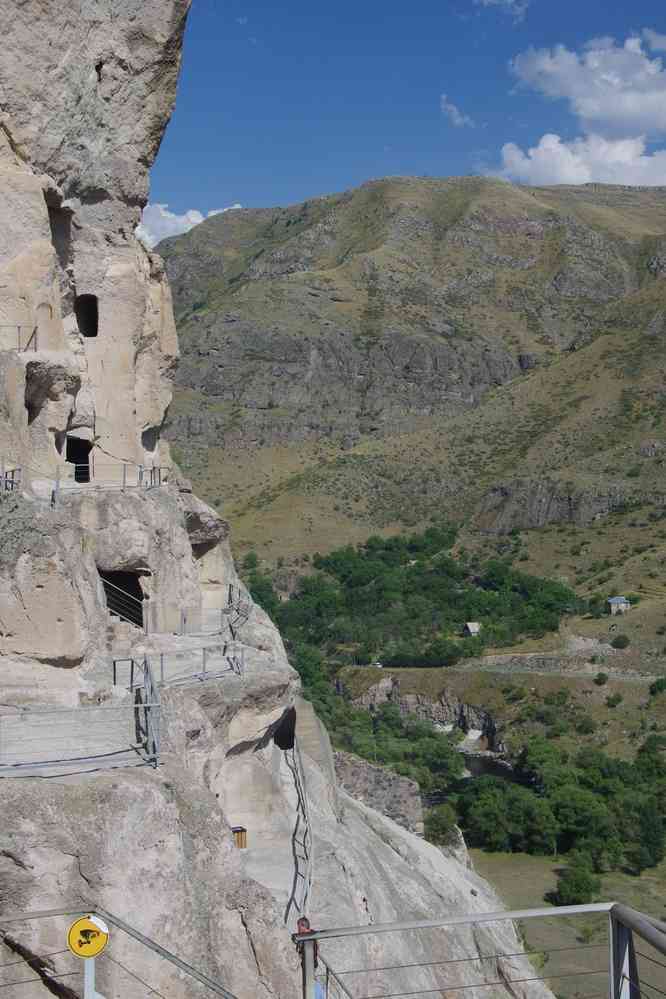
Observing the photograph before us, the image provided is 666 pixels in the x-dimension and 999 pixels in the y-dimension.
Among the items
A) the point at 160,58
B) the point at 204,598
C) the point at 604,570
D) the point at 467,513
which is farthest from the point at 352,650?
the point at 160,58

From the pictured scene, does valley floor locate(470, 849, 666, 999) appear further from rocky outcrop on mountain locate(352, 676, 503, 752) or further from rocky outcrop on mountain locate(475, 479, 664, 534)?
rocky outcrop on mountain locate(475, 479, 664, 534)

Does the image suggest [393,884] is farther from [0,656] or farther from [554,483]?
[554,483]

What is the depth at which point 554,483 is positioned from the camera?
89.4 m

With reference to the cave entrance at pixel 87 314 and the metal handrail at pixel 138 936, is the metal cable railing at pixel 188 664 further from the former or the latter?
the cave entrance at pixel 87 314

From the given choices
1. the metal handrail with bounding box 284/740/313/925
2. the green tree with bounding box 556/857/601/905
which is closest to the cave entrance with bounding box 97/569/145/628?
the metal handrail with bounding box 284/740/313/925

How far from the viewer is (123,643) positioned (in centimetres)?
1485

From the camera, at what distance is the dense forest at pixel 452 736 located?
42844 mm

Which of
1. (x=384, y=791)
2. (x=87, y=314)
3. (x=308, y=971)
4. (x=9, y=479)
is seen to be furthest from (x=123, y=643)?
(x=384, y=791)

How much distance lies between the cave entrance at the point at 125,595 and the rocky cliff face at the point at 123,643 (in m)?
0.08

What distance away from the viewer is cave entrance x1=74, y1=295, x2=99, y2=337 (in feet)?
66.5

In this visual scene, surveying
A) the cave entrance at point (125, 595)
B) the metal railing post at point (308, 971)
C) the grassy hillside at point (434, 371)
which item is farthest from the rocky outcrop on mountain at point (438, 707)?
the metal railing post at point (308, 971)

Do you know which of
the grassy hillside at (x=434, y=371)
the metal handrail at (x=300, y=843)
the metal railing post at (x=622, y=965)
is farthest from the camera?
the grassy hillside at (x=434, y=371)

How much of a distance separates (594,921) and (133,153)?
95.8 ft

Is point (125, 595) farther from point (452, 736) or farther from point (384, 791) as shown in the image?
point (452, 736)
